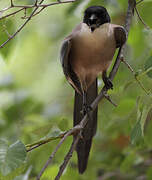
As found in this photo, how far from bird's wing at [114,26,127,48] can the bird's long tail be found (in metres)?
0.38

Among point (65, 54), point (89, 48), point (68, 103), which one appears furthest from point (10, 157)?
point (68, 103)

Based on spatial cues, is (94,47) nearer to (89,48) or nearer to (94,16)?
(89,48)

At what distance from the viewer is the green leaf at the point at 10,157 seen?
4.33ft

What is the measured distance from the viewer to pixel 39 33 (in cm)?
419

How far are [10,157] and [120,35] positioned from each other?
2.90 feet

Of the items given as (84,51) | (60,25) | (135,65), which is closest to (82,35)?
(84,51)

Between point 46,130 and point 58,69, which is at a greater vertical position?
point 58,69

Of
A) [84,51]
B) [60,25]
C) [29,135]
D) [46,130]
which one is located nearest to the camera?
[46,130]

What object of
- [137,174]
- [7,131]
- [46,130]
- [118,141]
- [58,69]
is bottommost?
[137,174]

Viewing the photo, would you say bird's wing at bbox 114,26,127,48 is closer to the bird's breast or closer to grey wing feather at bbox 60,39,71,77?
the bird's breast

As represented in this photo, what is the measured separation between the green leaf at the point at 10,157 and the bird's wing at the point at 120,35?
2.62 ft

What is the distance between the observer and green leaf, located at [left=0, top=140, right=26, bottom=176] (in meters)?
1.32

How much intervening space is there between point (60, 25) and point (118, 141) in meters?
1.50

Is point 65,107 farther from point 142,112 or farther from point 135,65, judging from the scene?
point 142,112
